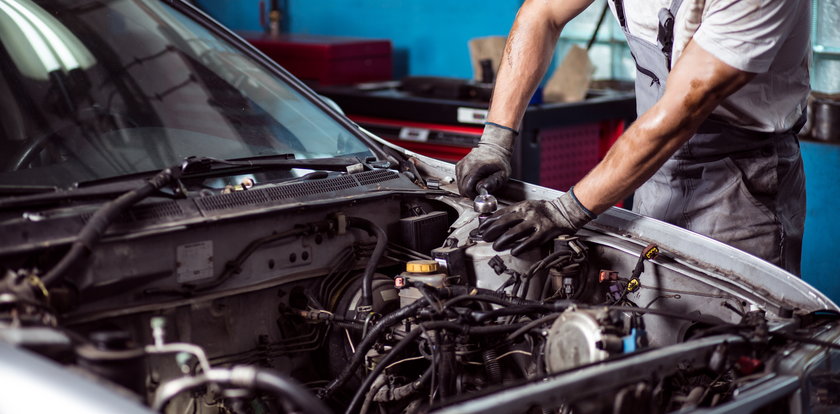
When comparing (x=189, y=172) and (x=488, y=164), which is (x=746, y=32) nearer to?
(x=488, y=164)

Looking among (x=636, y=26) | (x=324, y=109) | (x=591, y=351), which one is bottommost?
(x=591, y=351)

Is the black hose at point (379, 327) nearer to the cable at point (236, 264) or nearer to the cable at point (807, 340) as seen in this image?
the cable at point (236, 264)

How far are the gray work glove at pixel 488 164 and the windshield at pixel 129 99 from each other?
289 millimetres

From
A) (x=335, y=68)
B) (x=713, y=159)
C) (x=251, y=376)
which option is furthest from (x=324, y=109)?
(x=335, y=68)

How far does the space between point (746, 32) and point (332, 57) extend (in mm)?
3396

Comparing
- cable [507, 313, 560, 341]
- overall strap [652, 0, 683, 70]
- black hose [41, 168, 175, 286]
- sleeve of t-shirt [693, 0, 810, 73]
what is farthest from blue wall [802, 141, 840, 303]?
black hose [41, 168, 175, 286]

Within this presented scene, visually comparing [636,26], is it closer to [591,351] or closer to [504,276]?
[504,276]

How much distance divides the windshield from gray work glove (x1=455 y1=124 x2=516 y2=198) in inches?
11.4

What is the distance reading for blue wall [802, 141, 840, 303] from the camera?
410cm

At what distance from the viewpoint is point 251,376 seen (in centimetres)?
140

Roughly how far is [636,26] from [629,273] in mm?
826

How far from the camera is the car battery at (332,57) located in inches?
210

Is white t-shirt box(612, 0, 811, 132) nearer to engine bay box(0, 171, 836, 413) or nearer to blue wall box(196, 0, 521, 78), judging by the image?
engine bay box(0, 171, 836, 413)

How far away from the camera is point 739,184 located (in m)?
2.52
